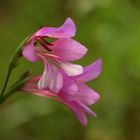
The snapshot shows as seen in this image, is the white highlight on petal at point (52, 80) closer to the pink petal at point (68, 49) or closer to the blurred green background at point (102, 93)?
the pink petal at point (68, 49)

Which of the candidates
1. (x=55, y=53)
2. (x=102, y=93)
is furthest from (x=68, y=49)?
(x=102, y=93)

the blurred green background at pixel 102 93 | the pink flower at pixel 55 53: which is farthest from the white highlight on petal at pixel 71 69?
the blurred green background at pixel 102 93

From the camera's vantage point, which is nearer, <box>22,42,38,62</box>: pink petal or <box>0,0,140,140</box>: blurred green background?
<box>22,42,38,62</box>: pink petal

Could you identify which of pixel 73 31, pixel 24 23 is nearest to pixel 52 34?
pixel 73 31

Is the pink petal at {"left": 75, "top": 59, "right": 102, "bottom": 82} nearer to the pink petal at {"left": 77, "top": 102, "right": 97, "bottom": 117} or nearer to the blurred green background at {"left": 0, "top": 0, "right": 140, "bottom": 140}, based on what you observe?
the pink petal at {"left": 77, "top": 102, "right": 97, "bottom": 117}

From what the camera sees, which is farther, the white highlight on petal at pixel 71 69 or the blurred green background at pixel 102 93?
the blurred green background at pixel 102 93

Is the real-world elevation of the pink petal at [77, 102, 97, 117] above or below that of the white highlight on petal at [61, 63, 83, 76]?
below

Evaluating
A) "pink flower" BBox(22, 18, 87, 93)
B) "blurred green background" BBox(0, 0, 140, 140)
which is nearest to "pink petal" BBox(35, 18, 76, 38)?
"pink flower" BBox(22, 18, 87, 93)

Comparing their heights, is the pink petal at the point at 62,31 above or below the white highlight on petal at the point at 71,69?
above

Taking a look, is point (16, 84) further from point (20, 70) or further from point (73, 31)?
point (20, 70)
